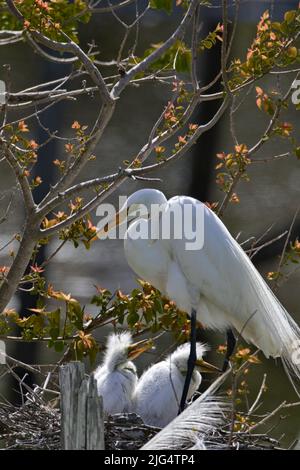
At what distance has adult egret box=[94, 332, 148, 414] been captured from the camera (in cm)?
303

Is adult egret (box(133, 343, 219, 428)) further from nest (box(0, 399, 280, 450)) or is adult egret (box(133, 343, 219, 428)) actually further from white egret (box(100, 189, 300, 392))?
A: nest (box(0, 399, 280, 450))

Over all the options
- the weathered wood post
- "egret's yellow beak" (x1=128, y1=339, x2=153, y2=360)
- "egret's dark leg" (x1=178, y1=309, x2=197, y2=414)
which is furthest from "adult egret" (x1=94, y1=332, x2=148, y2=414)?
the weathered wood post

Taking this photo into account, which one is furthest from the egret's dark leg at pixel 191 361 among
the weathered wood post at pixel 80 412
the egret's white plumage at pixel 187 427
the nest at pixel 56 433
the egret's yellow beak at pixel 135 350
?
the weathered wood post at pixel 80 412

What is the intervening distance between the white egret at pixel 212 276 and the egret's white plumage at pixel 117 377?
20 cm

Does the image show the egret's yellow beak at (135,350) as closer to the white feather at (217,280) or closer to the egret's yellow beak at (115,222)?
the white feather at (217,280)

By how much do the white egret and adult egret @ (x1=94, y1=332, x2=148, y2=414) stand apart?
0.64ft

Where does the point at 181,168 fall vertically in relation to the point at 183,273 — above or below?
above

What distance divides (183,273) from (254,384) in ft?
5.78

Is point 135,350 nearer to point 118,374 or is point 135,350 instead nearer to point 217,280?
point 118,374

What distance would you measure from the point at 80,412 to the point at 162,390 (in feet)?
3.57
